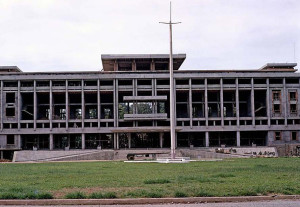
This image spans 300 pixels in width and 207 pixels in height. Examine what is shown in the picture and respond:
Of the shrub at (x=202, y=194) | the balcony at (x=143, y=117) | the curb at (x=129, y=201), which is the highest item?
the balcony at (x=143, y=117)

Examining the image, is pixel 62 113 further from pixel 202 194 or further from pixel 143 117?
pixel 202 194

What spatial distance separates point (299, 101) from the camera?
298 feet

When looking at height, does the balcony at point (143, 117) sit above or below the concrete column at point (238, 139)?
above

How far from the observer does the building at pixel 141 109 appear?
88.2 meters

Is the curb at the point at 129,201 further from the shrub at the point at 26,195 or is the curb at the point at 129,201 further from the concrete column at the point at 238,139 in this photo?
the concrete column at the point at 238,139

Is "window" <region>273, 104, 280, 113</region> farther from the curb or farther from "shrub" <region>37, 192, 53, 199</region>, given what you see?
"shrub" <region>37, 192, 53, 199</region>

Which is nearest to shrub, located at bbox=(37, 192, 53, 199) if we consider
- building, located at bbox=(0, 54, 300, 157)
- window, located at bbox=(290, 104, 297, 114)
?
building, located at bbox=(0, 54, 300, 157)

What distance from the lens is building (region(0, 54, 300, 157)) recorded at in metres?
88.2

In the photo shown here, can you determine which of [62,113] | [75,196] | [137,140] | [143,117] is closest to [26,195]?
[75,196]

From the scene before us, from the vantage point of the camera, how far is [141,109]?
291 ft

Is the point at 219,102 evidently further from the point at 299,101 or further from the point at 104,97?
the point at 104,97

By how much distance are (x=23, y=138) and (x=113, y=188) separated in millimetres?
76047

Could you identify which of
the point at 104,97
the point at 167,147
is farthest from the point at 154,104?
the point at 104,97

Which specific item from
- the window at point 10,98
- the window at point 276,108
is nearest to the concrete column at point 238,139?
the window at point 276,108
